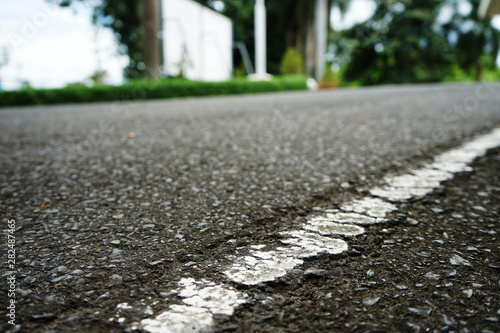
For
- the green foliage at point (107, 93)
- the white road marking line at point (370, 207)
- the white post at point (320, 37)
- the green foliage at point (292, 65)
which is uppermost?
the white post at point (320, 37)

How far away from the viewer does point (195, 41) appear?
559 inches

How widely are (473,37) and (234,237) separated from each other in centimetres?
2789

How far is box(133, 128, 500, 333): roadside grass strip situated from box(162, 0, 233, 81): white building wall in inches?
472

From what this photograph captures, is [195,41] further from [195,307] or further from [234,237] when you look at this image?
[195,307]

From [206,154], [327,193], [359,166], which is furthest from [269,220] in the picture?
[206,154]

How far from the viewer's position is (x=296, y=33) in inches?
1003

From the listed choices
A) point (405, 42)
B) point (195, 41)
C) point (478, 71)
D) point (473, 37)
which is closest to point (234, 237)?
point (195, 41)

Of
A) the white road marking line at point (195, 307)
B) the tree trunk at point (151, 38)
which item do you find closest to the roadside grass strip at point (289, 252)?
the white road marking line at point (195, 307)

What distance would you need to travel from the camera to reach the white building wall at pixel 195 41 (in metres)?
13.0

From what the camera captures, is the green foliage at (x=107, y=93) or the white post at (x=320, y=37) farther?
the white post at (x=320, y=37)

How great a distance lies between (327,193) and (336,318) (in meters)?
0.75

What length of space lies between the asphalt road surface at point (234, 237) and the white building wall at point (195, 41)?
440 inches

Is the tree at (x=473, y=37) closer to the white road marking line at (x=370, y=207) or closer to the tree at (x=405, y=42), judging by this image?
the tree at (x=405, y=42)

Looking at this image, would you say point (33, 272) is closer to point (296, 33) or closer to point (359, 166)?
point (359, 166)
